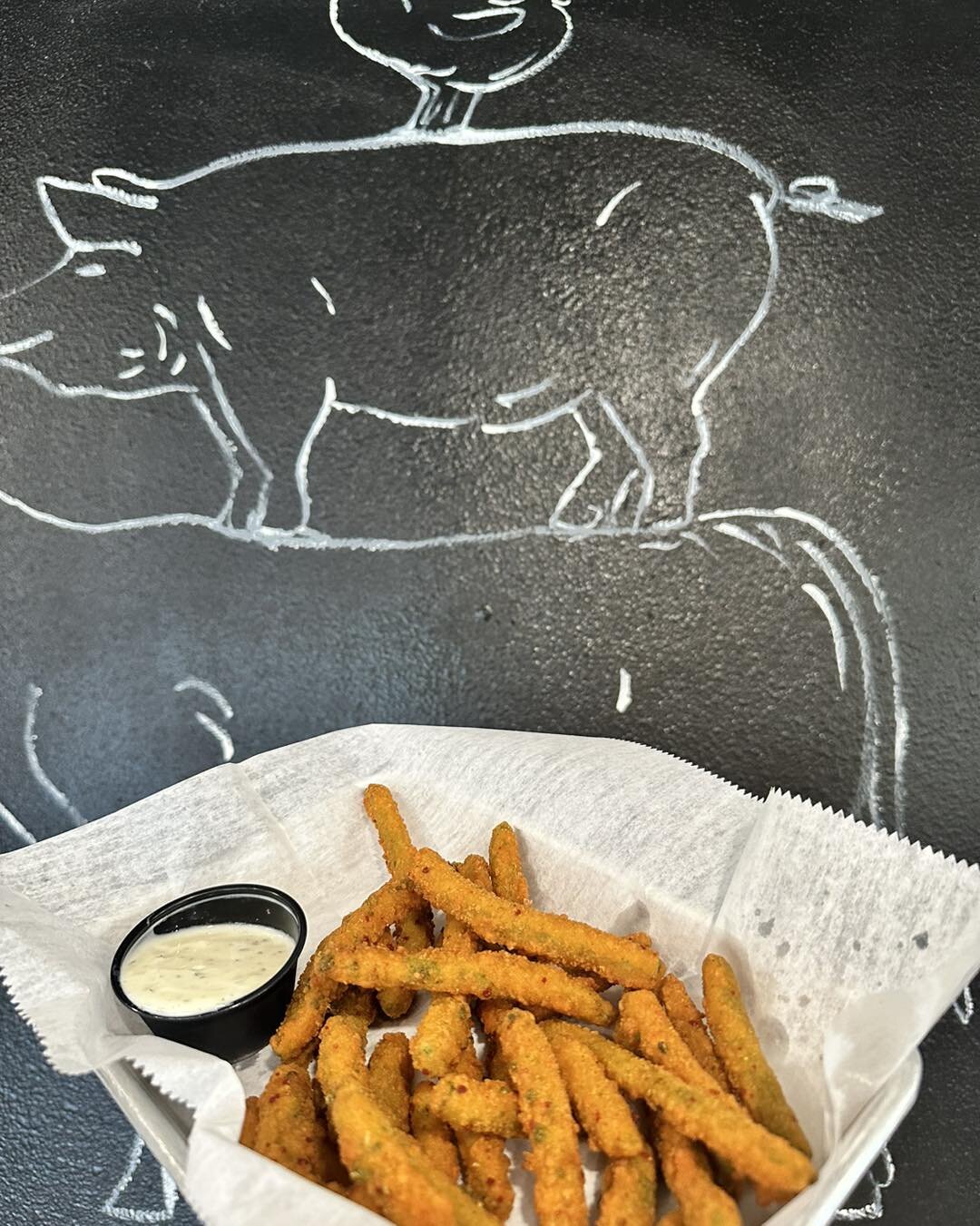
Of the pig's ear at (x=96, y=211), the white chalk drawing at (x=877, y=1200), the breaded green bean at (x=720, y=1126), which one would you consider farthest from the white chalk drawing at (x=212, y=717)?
the white chalk drawing at (x=877, y=1200)

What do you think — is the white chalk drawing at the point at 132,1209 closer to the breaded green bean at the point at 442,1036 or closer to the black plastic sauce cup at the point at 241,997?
the black plastic sauce cup at the point at 241,997

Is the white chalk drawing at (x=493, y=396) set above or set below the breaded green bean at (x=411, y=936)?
above

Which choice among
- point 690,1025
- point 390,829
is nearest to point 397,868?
point 390,829

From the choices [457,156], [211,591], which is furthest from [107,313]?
[457,156]

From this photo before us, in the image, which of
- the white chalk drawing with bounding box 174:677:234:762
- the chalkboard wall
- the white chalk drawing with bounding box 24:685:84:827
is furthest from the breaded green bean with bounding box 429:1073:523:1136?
the white chalk drawing with bounding box 24:685:84:827

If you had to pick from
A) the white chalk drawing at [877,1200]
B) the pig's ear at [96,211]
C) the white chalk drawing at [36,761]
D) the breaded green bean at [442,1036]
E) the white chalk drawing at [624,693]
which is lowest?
the white chalk drawing at [36,761]

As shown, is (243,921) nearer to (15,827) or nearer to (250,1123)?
(250,1123)

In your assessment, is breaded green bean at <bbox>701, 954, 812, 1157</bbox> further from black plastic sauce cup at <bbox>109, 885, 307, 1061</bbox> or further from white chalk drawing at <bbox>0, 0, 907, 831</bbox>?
white chalk drawing at <bbox>0, 0, 907, 831</bbox>
